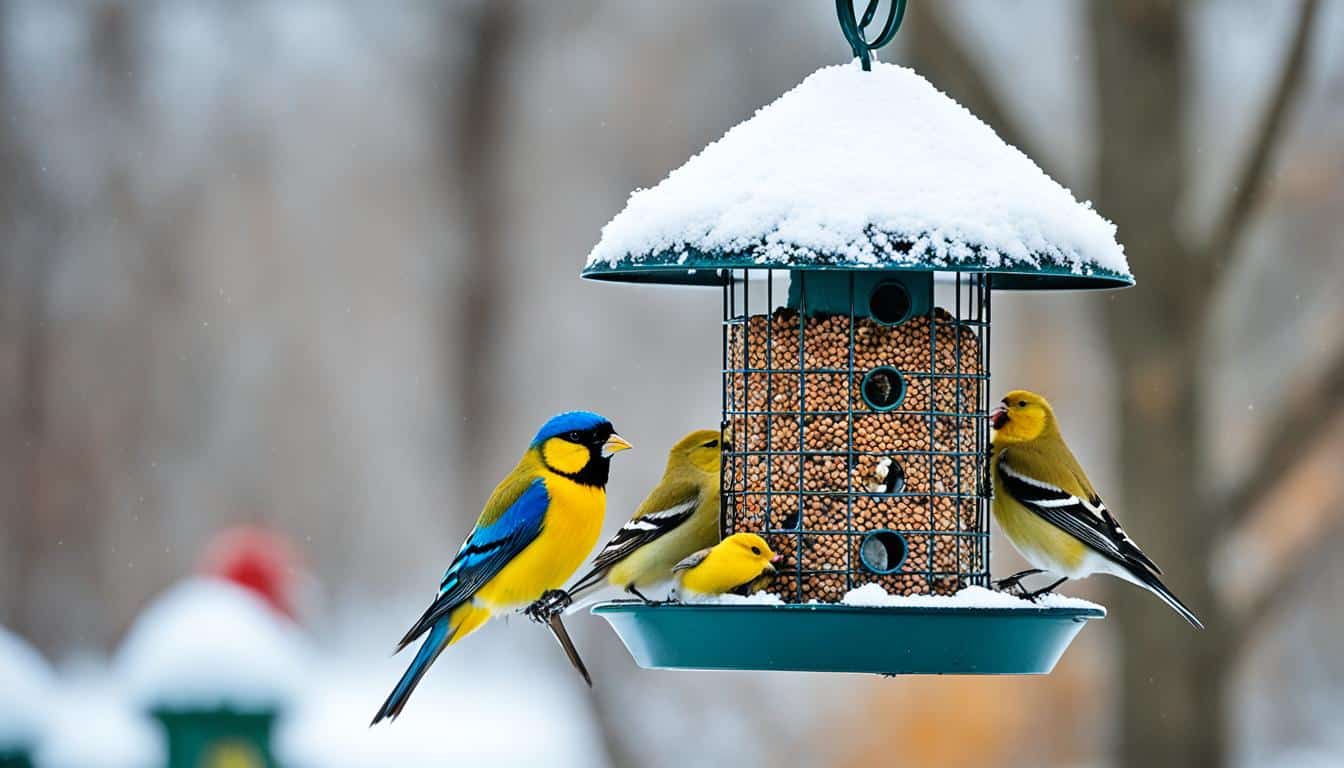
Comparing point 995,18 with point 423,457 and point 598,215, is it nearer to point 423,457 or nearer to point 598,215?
point 598,215

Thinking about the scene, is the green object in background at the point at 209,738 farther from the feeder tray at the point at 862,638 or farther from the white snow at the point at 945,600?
the white snow at the point at 945,600

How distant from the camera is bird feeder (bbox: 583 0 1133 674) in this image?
6.04m

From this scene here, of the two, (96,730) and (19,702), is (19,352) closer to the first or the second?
(96,730)

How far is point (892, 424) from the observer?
271 inches

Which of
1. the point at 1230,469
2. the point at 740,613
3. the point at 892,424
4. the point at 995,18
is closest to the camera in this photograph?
the point at 740,613

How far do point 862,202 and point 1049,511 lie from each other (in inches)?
70.8

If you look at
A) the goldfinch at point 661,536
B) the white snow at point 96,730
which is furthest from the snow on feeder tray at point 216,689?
the goldfinch at point 661,536

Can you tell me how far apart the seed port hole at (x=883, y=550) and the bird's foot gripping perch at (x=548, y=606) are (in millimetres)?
1265

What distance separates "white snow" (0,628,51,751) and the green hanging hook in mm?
4370

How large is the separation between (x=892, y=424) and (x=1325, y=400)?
6.34 meters

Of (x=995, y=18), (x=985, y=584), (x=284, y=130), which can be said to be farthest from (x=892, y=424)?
(x=284, y=130)

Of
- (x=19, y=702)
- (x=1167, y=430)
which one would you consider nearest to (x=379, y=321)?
(x=1167, y=430)

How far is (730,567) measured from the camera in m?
6.46

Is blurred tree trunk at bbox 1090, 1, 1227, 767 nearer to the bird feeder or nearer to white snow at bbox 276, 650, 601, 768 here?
the bird feeder
